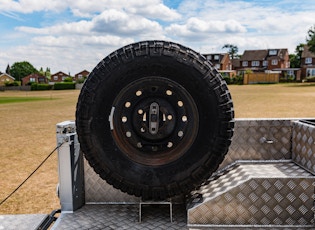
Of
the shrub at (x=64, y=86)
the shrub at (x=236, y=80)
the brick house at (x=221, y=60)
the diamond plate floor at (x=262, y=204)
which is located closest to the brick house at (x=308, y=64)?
the brick house at (x=221, y=60)

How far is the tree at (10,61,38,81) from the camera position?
105 metres

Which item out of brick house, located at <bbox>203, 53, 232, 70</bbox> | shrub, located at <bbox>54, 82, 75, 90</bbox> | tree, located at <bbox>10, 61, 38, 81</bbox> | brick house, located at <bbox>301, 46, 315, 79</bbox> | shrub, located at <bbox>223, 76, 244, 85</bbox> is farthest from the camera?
tree, located at <bbox>10, 61, 38, 81</bbox>

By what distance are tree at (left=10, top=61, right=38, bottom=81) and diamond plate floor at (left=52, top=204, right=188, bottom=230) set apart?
110m

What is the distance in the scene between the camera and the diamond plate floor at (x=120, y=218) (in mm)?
2365

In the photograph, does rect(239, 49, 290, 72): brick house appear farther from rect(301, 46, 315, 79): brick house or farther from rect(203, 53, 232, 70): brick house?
rect(301, 46, 315, 79): brick house

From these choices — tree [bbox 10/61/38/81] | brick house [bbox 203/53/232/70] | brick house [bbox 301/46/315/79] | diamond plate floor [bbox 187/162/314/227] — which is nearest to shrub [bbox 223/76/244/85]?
brick house [bbox 301/46/315/79]

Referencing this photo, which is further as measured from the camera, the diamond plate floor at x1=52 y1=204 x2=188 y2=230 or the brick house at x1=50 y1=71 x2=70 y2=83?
the brick house at x1=50 y1=71 x2=70 y2=83

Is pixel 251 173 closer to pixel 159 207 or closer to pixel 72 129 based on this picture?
pixel 159 207

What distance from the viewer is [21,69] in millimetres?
105500

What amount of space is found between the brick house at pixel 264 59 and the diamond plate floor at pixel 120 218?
76.6 m

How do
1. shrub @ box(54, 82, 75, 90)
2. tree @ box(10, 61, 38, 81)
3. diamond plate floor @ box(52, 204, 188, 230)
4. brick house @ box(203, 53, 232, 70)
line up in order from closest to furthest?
diamond plate floor @ box(52, 204, 188, 230) < shrub @ box(54, 82, 75, 90) < brick house @ box(203, 53, 232, 70) < tree @ box(10, 61, 38, 81)

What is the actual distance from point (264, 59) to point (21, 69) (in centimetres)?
7580

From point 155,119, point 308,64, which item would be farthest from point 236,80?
point 155,119

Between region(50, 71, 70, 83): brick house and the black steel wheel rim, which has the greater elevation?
region(50, 71, 70, 83): brick house
